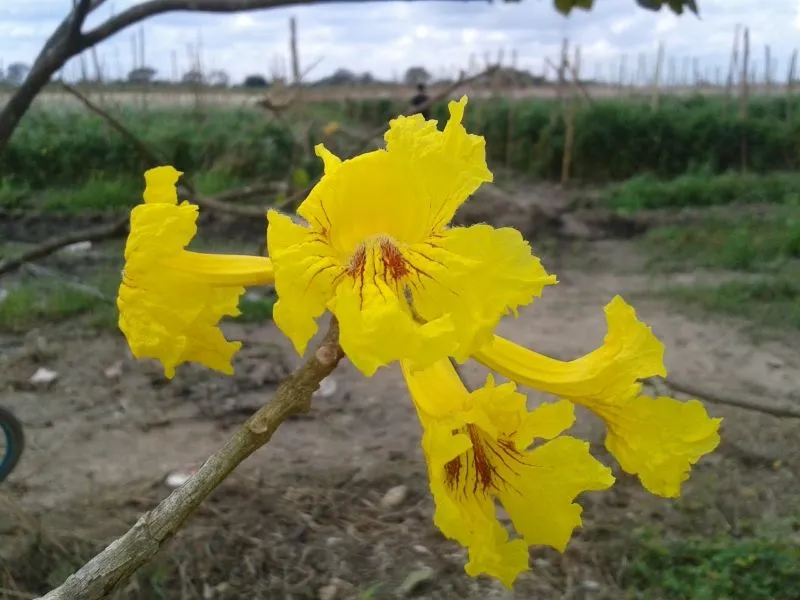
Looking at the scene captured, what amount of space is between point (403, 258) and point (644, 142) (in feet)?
55.7

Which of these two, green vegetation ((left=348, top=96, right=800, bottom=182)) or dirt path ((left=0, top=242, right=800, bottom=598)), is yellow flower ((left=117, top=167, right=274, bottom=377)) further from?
green vegetation ((left=348, top=96, right=800, bottom=182))

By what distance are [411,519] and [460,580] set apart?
46cm

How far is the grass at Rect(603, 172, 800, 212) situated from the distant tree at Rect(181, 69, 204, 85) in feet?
25.2

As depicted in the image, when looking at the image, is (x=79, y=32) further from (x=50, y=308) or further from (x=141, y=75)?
(x=141, y=75)

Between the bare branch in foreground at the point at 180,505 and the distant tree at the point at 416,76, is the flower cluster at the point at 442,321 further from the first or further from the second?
the distant tree at the point at 416,76

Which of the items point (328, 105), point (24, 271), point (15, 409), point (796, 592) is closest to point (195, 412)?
point (15, 409)

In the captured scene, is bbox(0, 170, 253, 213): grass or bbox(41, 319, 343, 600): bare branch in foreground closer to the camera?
bbox(41, 319, 343, 600): bare branch in foreground

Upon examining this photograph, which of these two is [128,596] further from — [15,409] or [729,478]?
[729,478]

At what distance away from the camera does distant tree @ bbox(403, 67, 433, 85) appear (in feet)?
74.3

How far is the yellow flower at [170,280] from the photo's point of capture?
3.60 ft

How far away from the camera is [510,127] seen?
55.3ft

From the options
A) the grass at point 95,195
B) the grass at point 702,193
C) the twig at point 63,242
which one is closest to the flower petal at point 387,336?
the twig at point 63,242

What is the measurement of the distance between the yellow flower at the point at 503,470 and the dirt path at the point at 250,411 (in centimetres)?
186

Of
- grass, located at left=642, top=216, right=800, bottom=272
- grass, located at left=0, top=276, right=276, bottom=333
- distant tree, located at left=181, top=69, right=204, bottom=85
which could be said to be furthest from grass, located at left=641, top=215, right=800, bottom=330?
distant tree, located at left=181, top=69, right=204, bottom=85
